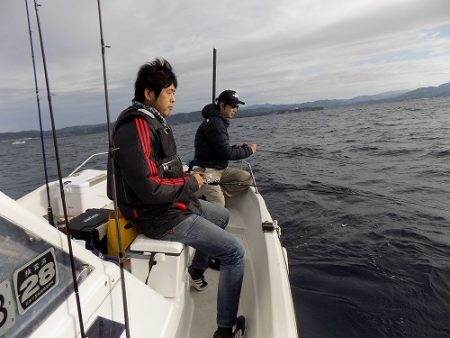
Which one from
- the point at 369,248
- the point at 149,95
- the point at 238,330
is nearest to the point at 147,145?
the point at 149,95

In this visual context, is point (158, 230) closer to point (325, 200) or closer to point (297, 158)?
point (325, 200)

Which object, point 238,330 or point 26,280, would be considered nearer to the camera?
point 26,280

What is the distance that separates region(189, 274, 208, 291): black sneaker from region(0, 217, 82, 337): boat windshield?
6.36ft

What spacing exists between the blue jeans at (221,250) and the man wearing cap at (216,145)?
1.96 meters

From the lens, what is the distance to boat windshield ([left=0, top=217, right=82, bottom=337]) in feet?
4.03

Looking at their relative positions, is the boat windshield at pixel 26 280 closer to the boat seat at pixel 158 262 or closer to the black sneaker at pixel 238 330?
the boat seat at pixel 158 262

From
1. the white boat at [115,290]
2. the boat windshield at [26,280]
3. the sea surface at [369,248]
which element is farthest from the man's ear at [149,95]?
the sea surface at [369,248]

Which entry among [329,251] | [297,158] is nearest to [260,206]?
[329,251]

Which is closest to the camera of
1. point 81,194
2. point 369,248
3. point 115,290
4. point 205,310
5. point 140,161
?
point 115,290

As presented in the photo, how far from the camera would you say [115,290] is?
1915 millimetres

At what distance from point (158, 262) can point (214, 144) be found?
8.02 ft

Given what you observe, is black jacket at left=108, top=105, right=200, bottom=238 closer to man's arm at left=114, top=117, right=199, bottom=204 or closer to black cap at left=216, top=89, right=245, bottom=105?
man's arm at left=114, top=117, right=199, bottom=204

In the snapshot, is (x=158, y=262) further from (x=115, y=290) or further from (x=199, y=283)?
(x=199, y=283)

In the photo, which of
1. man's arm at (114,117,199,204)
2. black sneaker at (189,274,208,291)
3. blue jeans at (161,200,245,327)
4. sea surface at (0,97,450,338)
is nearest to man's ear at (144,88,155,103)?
man's arm at (114,117,199,204)
